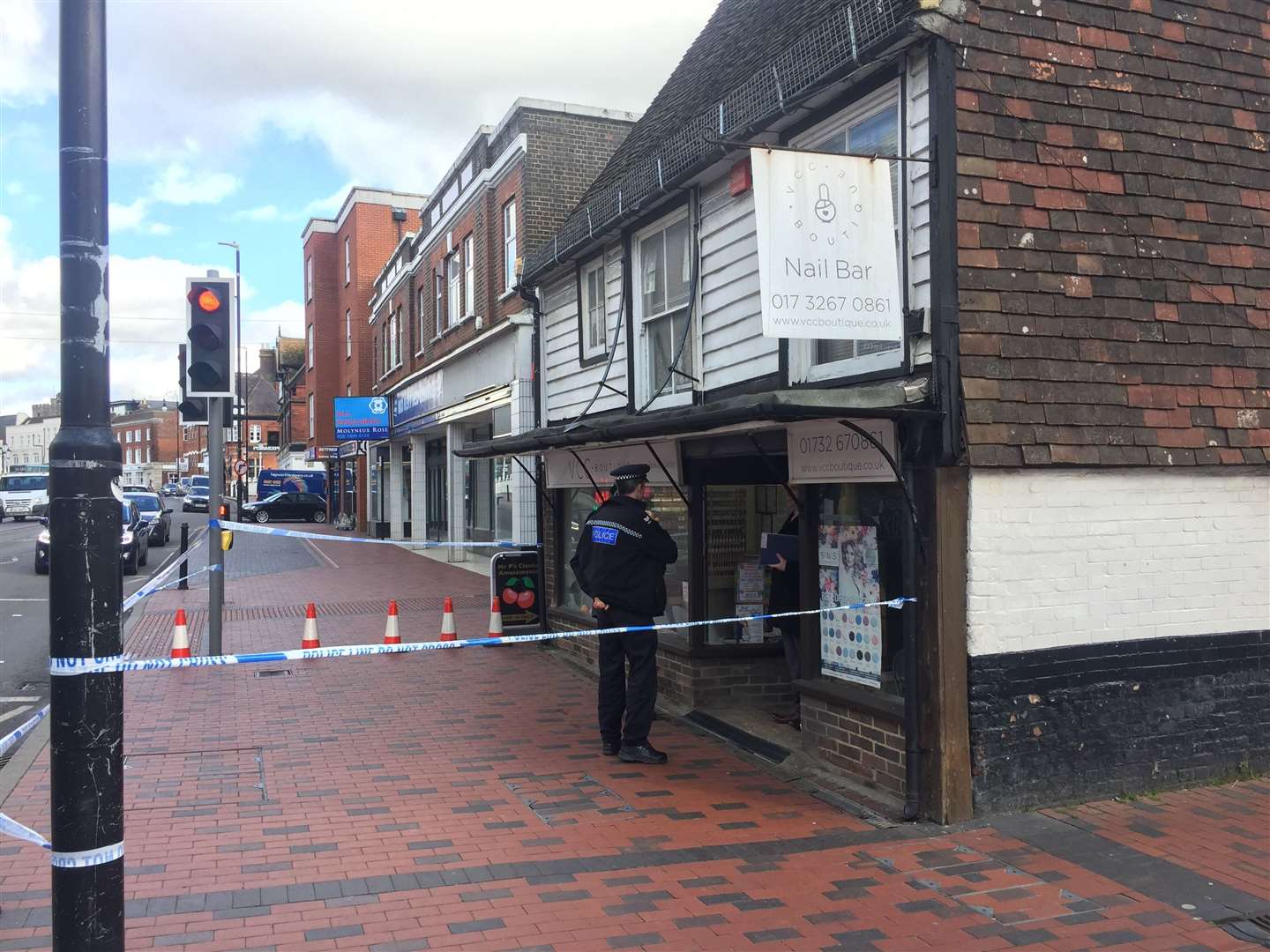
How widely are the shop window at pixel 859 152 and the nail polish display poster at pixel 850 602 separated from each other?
1023 millimetres

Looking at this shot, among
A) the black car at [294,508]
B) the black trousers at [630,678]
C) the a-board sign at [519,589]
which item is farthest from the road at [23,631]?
the black car at [294,508]

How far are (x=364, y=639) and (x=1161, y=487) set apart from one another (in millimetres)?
8876

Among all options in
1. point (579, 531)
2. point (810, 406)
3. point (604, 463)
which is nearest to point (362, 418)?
point (579, 531)

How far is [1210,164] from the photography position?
6.59m

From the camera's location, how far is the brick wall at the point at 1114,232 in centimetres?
586

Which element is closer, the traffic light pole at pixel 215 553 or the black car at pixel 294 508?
the traffic light pole at pixel 215 553

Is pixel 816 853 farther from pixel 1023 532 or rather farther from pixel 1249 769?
pixel 1249 769

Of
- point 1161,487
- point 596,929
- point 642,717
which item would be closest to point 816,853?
point 596,929

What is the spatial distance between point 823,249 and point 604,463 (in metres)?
4.51

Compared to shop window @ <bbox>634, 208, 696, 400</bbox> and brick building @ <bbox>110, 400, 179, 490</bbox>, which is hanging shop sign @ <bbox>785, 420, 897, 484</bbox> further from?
brick building @ <bbox>110, 400, 179, 490</bbox>

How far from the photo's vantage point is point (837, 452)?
6352 mm

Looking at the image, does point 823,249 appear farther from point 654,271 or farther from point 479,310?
point 479,310

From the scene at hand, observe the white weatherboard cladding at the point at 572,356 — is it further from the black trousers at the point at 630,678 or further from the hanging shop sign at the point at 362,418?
the hanging shop sign at the point at 362,418

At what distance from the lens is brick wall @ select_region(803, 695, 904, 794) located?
6008 millimetres
